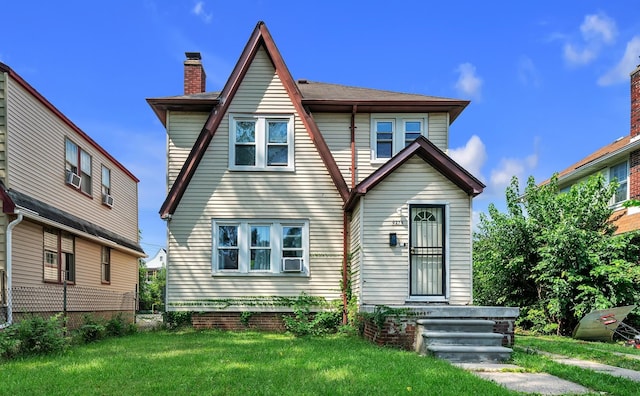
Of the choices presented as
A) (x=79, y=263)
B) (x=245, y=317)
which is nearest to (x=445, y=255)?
(x=245, y=317)

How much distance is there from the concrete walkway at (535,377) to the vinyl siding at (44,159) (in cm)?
1060

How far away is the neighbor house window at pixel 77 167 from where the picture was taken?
45.7ft

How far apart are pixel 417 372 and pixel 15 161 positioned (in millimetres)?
10180

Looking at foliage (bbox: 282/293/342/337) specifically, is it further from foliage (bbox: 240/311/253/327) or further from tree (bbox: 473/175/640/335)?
tree (bbox: 473/175/640/335)

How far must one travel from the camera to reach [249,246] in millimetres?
11867

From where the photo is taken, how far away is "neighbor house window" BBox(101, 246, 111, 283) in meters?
16.5

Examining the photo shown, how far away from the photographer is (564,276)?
13.6m

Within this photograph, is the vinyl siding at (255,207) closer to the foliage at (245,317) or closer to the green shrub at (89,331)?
the foliage at (245,317)

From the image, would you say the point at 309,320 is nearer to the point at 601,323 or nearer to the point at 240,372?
the point at 240,372

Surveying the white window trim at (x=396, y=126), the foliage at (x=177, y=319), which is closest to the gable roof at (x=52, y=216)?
the foliage at (x=177, y=319)

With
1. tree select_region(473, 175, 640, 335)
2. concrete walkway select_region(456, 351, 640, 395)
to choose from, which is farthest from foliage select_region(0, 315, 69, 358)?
tree select_region(473, 175, 640, 335)

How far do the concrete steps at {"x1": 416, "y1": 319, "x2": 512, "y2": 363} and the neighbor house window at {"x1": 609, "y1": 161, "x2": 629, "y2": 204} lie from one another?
1158 cm

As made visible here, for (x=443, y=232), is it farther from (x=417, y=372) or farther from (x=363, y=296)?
(x=417, y=372)

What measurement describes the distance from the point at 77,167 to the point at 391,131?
32.7 feet
